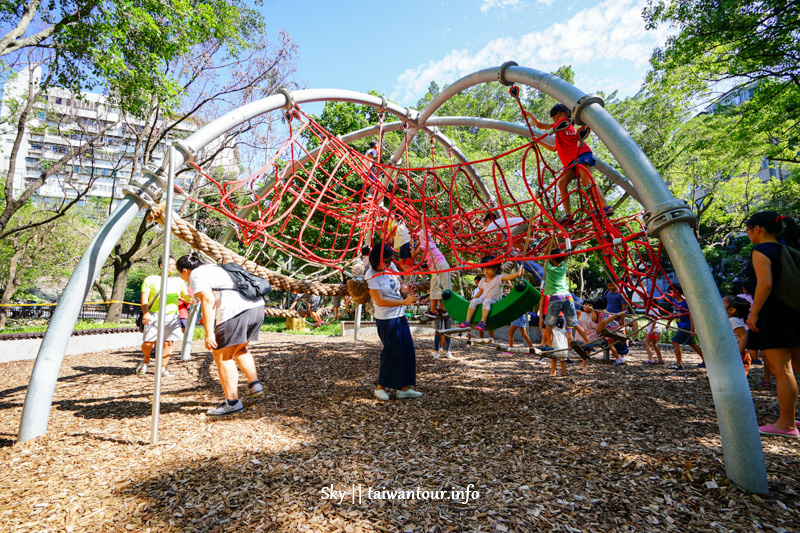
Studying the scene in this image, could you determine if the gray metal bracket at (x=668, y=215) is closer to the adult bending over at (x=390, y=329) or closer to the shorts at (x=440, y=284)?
the adult bending over at (x=390, y=329)

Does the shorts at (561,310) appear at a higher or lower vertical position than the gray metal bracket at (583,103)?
lower

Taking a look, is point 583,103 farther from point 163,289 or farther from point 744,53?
point 744,53

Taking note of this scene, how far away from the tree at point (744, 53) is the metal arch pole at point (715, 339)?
678cm

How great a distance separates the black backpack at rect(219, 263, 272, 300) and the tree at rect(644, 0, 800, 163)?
29.7 feet

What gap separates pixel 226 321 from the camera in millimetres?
3391

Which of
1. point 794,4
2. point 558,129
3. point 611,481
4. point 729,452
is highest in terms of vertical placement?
point 794,4

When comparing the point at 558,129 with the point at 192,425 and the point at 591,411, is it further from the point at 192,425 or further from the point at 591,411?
the point at 192,425

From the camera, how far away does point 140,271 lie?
27.3m

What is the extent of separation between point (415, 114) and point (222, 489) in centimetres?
566

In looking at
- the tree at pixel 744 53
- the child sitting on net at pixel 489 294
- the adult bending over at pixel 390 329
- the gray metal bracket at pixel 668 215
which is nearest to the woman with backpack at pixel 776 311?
the gray metal bracket at pixel 668 215

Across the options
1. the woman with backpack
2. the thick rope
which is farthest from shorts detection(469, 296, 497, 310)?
the woman with backpack

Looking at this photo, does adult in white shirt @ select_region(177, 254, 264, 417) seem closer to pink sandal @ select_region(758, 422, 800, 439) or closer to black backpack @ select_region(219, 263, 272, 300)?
black backpack @ select_region(219, 263, 272, 300)

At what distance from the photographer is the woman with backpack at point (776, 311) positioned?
2.69m

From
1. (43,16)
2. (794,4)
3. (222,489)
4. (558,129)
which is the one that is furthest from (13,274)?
(794,4)
